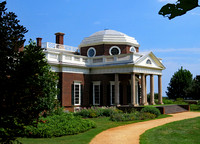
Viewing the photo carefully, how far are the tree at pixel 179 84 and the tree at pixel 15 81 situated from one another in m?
46.7

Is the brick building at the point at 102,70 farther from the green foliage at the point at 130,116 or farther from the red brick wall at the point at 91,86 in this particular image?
the green foliage at the point at 130,116

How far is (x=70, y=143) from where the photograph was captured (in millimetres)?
11172

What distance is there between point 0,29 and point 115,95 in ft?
73.9

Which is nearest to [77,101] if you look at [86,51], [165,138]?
[86,51]

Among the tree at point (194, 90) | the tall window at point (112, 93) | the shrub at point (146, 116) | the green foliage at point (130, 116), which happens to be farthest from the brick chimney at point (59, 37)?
the tree at point (194, 90)

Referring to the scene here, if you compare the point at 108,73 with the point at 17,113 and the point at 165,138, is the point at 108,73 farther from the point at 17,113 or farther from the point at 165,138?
the point at 17,113

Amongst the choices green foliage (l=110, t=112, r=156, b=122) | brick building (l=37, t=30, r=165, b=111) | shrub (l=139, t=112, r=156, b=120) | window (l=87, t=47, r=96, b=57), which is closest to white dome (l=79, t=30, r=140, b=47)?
brick building (l=37, t=30, r=165, b=111)

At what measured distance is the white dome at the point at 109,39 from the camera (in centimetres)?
3123

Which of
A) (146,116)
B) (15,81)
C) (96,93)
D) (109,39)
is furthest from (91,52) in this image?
(15,81)

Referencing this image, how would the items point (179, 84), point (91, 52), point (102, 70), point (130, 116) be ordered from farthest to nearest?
1. point (179, 84)
2. point (91, 52)
3. point (102, 70)
4. point (130, 116)

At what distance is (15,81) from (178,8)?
418 cm

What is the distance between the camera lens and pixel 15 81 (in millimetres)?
5043

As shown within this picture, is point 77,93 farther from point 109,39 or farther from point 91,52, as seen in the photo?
point 109,39

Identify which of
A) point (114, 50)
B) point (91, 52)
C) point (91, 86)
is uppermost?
point (114, 50)
